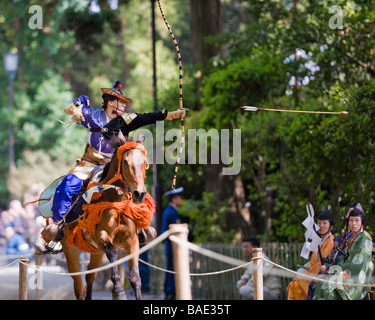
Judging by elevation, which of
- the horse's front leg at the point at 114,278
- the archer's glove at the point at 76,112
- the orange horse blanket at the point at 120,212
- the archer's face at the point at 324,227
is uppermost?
the archer's glove at the point at 76,112

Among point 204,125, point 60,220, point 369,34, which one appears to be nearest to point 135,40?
point 204,125

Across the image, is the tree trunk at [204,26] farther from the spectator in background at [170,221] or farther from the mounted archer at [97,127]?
the mounted archer at [97,127]

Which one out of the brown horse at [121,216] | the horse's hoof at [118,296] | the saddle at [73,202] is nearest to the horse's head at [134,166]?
the brown horse at [121,216]

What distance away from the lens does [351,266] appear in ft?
31.7

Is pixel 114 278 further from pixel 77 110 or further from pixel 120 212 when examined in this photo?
pixel 77 110

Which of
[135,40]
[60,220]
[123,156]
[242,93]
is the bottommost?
[60,220]

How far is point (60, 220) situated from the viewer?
416 inches

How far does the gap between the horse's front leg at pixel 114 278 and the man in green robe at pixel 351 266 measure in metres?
2.32

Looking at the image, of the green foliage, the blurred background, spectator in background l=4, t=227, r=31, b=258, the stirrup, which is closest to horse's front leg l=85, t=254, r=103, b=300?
the stirrup

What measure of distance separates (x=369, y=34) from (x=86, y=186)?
21.0 ft

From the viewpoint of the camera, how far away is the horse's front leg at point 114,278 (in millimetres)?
9539

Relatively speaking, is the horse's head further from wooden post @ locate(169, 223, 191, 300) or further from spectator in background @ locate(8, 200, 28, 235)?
spectator in background @ locate(8, 200, 28, 235)
